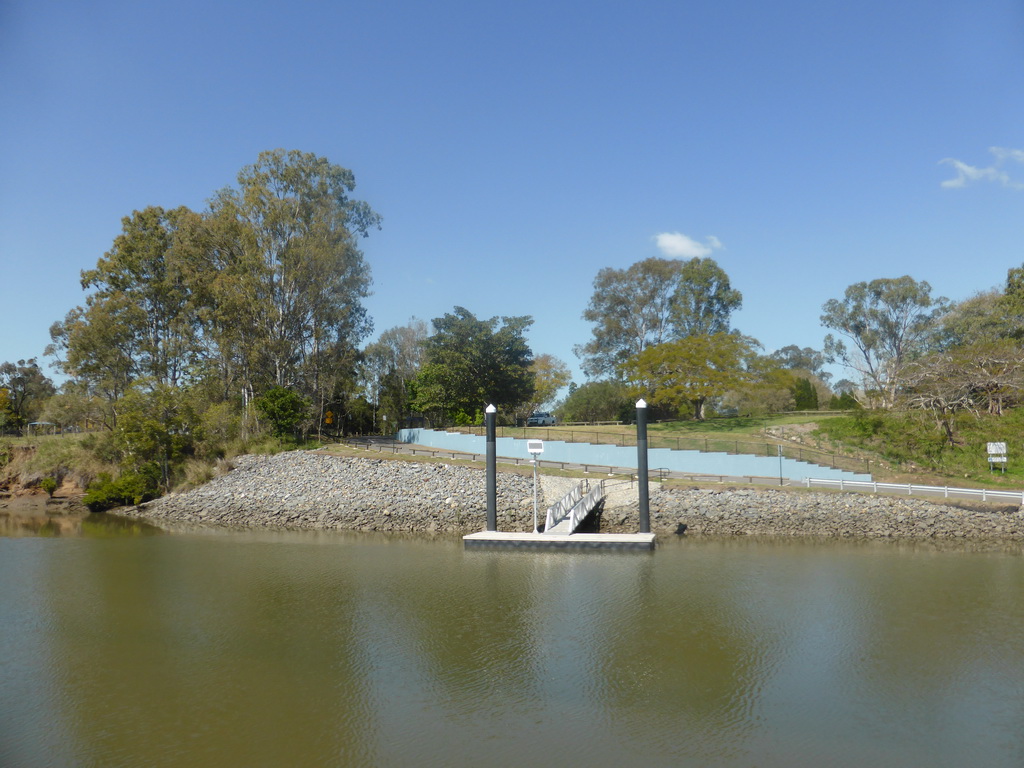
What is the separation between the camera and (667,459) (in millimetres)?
33969

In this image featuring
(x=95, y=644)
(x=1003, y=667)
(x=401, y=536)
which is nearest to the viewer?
(x=1003, y=667)

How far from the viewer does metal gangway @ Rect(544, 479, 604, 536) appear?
2555cm

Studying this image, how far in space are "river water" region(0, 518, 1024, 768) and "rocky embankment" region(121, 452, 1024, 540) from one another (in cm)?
321

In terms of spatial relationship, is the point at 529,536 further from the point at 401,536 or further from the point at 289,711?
the point at 289,711

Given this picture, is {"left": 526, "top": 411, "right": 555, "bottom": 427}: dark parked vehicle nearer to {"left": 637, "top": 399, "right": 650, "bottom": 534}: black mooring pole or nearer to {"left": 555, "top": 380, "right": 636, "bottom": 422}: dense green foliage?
{"left": 555, "top": 380, "right": 636, "bottom": 422}: dense green foliage

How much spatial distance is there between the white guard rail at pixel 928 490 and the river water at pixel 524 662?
4.52 metres

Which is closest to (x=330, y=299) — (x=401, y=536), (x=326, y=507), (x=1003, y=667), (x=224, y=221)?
(x=224, y=221)

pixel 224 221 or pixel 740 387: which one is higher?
pixel 224 221

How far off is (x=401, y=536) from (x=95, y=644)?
14.2 metres

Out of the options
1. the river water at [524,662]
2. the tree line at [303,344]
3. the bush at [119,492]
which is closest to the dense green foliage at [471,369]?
the tree line at [303,344]

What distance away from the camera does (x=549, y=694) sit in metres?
12.2

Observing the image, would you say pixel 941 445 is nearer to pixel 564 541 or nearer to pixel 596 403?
pixel 564 541

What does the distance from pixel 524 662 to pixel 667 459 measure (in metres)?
21.5

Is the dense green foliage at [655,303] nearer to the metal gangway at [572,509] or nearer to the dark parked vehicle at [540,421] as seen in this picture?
the dark parked vehicle at [540,421]
